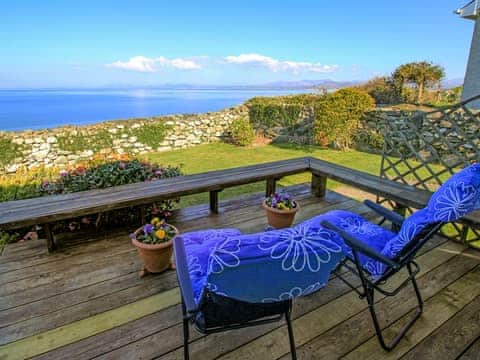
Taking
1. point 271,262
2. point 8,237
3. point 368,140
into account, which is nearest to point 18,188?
point 8,237

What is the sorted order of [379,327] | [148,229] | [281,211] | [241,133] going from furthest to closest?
[241,133]
[281,211]
[148,229]
[379,327]

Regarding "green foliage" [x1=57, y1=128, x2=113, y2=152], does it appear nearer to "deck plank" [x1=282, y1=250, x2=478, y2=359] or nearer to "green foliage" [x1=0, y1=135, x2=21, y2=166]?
"green foliage" [x1=0, y1=135, x2=21, y2=166]

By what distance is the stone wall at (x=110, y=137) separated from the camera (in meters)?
6.14

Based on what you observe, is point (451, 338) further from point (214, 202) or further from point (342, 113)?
point (342, 113)

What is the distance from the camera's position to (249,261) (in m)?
0.80

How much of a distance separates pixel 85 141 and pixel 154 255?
6108 millimetres

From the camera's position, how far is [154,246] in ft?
6.05

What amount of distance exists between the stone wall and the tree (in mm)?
5678

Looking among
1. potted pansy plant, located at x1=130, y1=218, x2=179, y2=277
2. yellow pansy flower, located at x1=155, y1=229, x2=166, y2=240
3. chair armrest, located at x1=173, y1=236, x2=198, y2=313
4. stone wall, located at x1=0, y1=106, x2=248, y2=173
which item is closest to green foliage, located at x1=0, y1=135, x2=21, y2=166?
stone wall, located at x1=0, y1=106, x2=248, y2=173

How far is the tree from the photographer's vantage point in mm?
9562

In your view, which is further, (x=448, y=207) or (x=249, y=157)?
(x=249, y=157)

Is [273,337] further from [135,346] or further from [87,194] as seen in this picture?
[87,194]

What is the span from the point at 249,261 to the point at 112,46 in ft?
67.0

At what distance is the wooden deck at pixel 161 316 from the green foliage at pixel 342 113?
5.32 m
